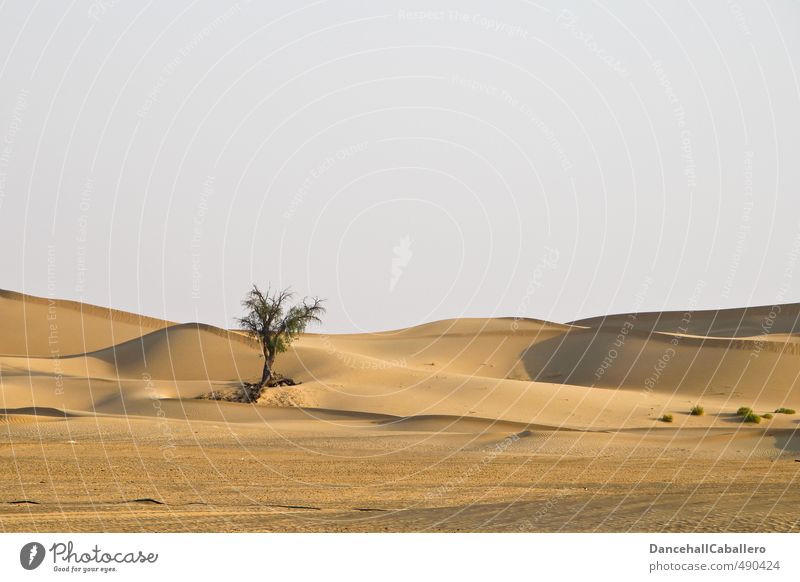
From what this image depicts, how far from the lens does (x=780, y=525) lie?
14.4 meters

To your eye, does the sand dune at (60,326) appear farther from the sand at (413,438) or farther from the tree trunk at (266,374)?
the tree trunk at (266,374)

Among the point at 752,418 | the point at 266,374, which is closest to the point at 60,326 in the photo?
the point at 266,374

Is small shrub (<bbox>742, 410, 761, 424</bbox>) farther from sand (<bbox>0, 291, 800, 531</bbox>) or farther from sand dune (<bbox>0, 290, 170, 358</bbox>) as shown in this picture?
sand dune (<bbox>0, 290, 170, 358</bbox>)

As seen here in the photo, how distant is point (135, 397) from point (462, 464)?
22824mm

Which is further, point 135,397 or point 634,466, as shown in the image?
point 135,397

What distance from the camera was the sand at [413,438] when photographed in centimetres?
1641

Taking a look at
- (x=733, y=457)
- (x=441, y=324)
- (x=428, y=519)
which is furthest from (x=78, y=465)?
(x=441, y=324)

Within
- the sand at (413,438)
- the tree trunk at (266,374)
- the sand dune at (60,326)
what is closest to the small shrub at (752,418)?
the sand at (413,438)

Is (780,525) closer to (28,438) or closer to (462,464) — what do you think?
(462,464)

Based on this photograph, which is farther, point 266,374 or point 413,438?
point 266,374

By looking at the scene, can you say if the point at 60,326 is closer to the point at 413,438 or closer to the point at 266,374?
the point at 266,374

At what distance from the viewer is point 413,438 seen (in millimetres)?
34250

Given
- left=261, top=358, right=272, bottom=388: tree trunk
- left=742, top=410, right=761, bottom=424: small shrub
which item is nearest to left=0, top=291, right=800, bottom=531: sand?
left=742, top=410, right=761, bottom=424: small shrub

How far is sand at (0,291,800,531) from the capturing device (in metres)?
16.4
